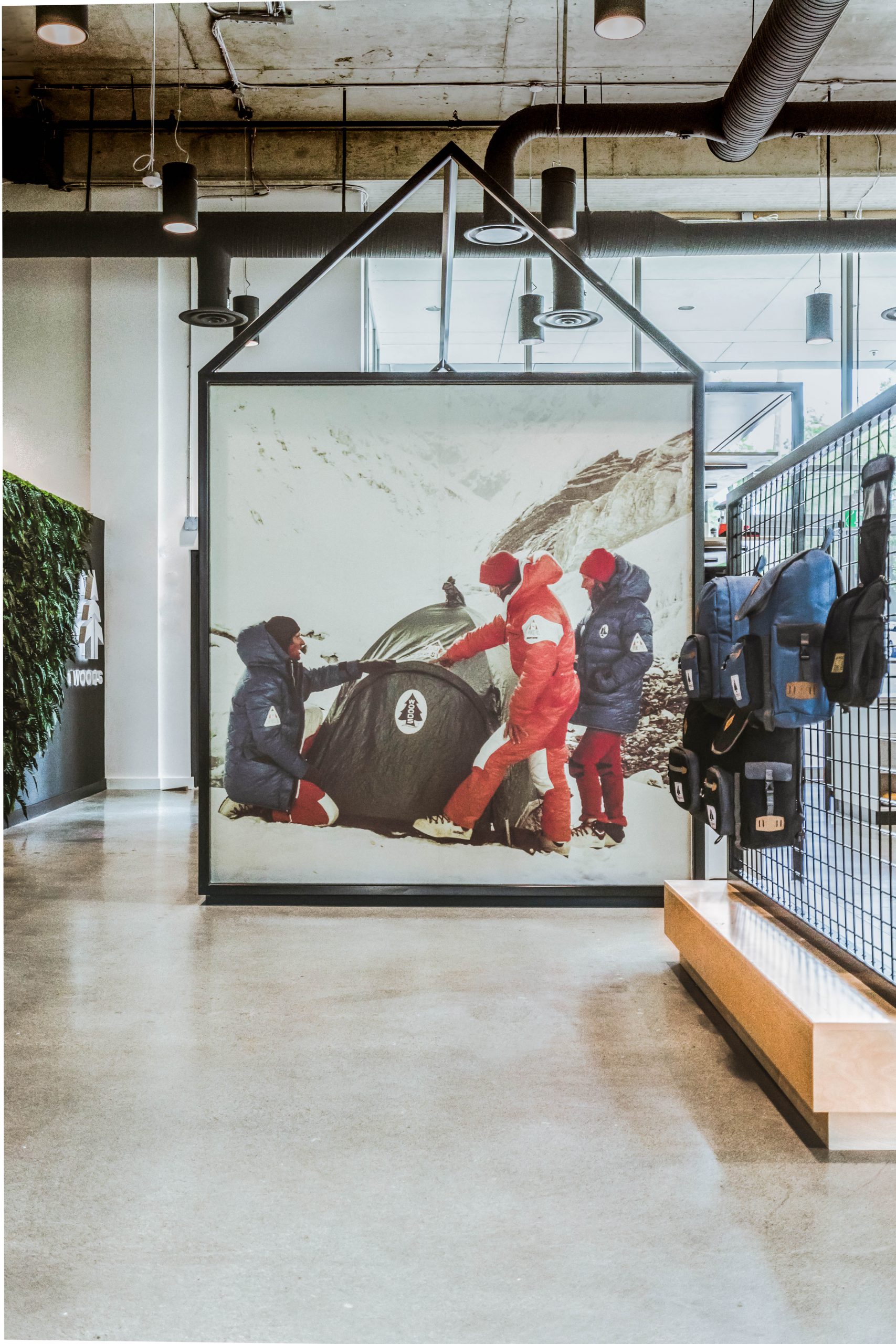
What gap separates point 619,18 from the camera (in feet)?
16.9

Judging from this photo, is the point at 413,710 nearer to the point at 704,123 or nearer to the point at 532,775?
the point at 532,775

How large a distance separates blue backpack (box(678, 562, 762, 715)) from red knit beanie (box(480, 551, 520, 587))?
4.66ft

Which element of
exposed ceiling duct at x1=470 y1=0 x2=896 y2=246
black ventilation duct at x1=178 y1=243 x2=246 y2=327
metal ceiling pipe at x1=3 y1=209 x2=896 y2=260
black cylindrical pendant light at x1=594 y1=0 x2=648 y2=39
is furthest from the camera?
metal ceiling pipe at x1=3 y1=209 x2=896 y2=260

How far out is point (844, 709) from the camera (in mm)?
2816

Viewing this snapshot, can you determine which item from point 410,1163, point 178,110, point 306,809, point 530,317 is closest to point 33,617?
point 306,809

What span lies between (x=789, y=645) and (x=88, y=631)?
6.95 m

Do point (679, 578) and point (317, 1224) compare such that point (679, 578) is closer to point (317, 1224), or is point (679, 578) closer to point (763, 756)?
point (763, 756)

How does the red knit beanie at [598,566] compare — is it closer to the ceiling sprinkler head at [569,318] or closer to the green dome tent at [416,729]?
the green dome tent at [416,729]

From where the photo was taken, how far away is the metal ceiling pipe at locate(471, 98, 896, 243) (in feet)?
20.7

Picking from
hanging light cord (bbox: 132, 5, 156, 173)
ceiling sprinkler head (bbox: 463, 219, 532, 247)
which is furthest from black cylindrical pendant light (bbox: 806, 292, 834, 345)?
hanging light cord (bbox: 132, 5, 156, 173)

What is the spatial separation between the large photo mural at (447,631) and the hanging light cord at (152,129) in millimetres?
3769

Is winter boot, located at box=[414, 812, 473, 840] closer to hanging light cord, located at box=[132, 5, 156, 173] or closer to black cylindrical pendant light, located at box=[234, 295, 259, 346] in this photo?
hanging light cord, located at box=[132, 5, 156, 173]

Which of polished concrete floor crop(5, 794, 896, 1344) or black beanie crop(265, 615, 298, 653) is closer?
polished concrete floor crop(5, 794, 896, 1344)

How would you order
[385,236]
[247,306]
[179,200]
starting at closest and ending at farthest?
[179,200] < [385,236] < [247,306]
